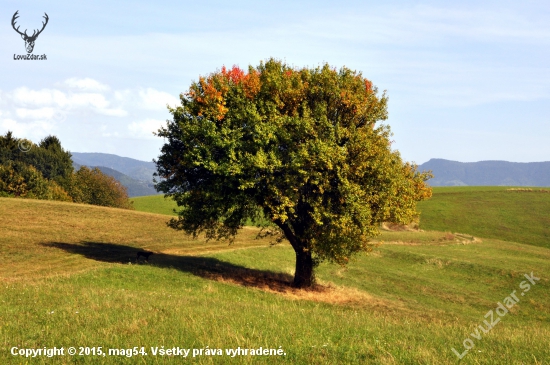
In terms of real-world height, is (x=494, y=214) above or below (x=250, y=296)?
above

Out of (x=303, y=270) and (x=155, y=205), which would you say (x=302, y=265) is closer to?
(x=303, y=270)

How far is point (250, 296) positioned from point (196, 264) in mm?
13931

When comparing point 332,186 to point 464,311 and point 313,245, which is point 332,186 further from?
point 464,311

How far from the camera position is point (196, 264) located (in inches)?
1644

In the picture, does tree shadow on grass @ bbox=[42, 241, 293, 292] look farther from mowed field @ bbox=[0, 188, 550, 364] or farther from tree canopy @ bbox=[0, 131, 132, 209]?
tree canopy @ bbox=[0, 131, 132, 209]

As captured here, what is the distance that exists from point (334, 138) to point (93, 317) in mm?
21717

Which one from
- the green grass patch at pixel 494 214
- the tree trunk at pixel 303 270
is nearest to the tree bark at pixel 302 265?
the tree trunk at pixel 303 270

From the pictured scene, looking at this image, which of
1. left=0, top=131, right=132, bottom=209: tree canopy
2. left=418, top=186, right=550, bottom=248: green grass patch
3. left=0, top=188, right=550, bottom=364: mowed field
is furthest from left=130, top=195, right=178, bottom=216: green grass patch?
left=418, top=186, right=550, bottom=248: green grass patch

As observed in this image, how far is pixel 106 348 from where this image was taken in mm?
12008

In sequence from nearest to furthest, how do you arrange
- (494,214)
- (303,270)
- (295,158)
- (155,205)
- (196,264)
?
1. (295,158)
2. (303,270)
3. (196,264)
4. (494,214)
5. (155,205)

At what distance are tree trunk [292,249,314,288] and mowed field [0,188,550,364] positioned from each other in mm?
1188

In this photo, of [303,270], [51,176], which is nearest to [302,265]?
[303,270]

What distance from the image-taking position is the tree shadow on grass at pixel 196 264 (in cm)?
3703

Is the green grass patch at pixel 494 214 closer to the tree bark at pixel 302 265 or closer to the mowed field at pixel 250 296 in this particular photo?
the mowed field at pixel 250 296
